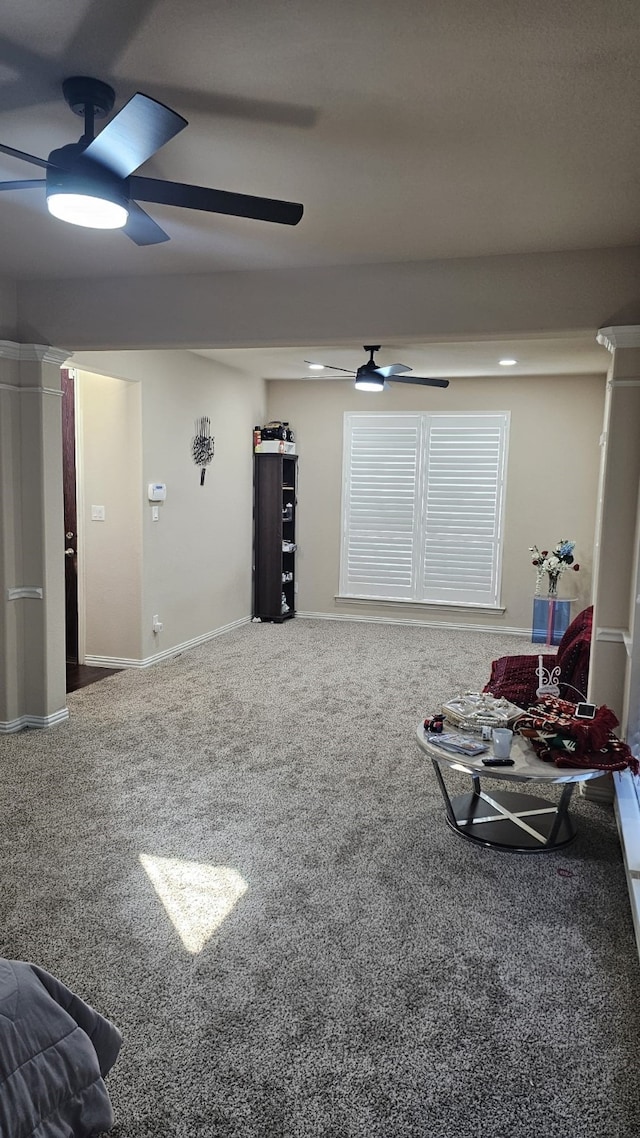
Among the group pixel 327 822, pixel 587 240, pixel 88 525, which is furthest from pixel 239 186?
pixel 88 525

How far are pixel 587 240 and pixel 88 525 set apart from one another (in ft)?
13.7

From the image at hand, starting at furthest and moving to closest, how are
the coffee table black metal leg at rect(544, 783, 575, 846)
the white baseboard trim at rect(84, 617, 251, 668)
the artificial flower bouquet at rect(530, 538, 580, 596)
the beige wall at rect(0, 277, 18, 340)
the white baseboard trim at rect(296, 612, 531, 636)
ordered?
the white baseboard trim at rect(296, 612, 531, 636), the artificial flower bouquet at rect(530, 538, 580, 596), the white baseboard trim at rect(84, 617, 251, 668), the beige wall at rect(0, 277, 18, 340), the coffee table black metal leg at rect(544, 783, 575, 846)

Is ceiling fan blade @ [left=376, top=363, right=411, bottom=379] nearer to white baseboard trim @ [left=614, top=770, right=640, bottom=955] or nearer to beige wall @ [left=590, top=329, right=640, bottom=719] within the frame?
beige wall @ [left=590, top=329, right=640, bottom=719]

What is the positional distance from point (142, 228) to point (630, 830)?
2.87m

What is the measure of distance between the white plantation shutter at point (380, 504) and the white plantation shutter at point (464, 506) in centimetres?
20

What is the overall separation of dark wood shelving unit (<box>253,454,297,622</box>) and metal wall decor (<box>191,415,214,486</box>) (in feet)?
3.60

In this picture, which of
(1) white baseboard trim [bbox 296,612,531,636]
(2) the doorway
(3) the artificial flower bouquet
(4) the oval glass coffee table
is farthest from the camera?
(1) white baseboard trim [bbox 296,612,531,636]

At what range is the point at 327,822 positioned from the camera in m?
3.40

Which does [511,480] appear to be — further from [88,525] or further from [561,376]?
[88,525]

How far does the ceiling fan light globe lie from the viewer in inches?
84.1

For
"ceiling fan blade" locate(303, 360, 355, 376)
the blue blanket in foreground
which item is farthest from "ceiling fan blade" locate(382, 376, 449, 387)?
the blue blanket in foreground

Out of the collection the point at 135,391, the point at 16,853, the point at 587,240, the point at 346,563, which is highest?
the point at 587,240

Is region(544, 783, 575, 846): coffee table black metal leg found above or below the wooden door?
below

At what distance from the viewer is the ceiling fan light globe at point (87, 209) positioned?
7.01 ft
